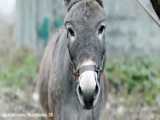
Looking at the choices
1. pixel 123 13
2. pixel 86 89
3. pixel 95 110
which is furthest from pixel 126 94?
pixel 86 89

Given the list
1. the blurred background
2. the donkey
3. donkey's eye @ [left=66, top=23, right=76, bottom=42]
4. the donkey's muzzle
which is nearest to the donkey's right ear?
the donkey

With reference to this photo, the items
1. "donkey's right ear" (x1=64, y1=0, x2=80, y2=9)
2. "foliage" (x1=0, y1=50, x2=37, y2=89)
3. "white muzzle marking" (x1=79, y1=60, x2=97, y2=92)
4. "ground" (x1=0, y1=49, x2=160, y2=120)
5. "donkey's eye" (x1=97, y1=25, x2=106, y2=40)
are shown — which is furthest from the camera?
"foliage" (x1=0, y1=50, x2=37, y2=89)

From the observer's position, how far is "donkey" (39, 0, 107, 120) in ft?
21.3

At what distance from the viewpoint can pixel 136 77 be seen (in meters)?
12.1

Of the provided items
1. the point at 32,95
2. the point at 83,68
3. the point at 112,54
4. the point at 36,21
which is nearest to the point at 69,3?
the point at 83,68

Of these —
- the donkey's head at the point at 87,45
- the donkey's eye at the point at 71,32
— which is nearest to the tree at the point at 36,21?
the donkey's head at the point at 87,45

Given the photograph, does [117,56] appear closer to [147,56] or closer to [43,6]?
[147,56]

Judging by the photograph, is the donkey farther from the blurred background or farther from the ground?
the blurred background

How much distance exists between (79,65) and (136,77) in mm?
5611

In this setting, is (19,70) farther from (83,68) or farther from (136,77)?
(83,68)

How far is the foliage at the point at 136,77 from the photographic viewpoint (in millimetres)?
11688

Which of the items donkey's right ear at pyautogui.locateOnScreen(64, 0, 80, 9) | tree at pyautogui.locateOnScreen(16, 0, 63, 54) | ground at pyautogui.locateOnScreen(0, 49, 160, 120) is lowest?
ground at pyautogui.locateOnScreen(0, 49, 160, 120)

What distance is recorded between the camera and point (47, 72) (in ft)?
27.5

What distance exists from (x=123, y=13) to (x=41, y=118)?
14.8ft
